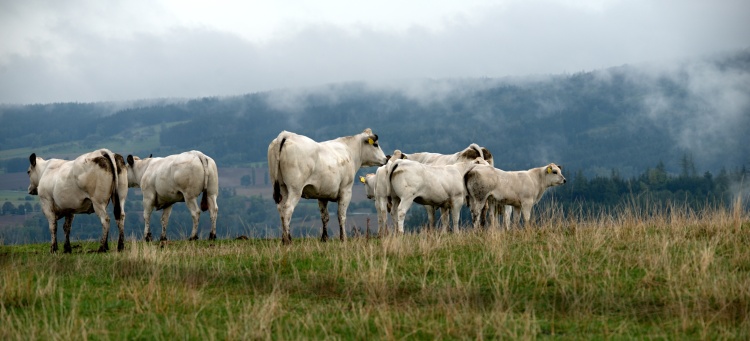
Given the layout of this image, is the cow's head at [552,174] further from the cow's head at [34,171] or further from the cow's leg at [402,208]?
the cow's head at [34,171]

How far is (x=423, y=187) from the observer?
25406 mm

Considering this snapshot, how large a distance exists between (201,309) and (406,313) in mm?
2841

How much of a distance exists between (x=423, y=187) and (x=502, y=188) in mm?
3140

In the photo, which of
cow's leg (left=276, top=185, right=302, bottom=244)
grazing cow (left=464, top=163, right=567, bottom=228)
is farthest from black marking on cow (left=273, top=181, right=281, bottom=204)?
grazing cow (left=464, top=163, right=567, bottom=228)

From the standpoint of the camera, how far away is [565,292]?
525 inches

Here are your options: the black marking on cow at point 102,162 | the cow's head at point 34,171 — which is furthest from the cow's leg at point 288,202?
the cow's head at point 34,171

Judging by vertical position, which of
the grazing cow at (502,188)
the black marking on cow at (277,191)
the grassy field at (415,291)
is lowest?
the grassy field at (415,291)

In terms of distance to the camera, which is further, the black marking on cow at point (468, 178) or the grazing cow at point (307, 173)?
the black marking on cow at point (468, 178)

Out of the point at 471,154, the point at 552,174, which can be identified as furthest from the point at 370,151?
the point at 552,174

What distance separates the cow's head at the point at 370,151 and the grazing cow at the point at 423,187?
113 cm

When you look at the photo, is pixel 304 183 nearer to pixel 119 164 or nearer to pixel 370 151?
pixel 370 151

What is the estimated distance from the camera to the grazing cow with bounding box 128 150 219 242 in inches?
1054

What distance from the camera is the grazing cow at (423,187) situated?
82.5 ft

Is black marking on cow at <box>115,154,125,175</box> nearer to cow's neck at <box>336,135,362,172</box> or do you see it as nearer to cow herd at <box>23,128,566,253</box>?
cow herd at <box>23,128,566,253</box>
